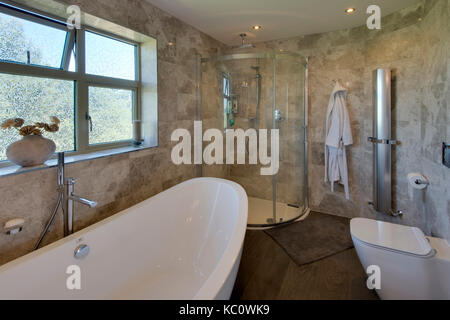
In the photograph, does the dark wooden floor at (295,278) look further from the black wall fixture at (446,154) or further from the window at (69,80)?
the window at (69,80)

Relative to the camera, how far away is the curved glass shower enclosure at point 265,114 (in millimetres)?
2973

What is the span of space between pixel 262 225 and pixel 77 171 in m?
2.01

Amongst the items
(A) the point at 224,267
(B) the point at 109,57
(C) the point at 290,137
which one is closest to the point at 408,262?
(A) the point at 224,267

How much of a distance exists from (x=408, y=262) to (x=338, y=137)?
1.67 metres

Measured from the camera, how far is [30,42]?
1.69 metres

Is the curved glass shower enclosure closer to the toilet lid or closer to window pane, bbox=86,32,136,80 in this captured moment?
window pane, bbox=86,32,136,80

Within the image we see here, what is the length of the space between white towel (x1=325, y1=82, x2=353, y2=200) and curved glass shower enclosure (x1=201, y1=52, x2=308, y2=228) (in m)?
0.33

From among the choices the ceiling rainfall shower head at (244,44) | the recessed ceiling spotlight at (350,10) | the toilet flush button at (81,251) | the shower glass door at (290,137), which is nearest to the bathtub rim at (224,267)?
the toilet flush button at (81,251)

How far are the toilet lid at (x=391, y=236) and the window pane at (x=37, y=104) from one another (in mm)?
2368

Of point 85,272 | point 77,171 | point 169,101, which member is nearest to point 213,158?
point 169,101

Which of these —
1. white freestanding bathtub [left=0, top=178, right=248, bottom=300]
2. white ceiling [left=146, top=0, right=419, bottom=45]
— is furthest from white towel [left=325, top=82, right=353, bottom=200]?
white freestanding bathtub [left=0, top=178, right=248, bottom=300]

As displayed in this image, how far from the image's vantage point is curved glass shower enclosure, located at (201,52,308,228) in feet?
9.75

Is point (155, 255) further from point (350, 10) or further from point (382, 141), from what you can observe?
point (350, 10)
